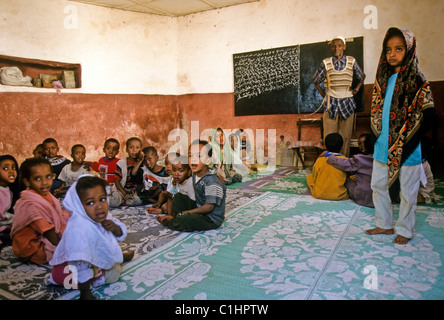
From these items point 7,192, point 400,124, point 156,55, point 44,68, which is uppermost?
point 156,55

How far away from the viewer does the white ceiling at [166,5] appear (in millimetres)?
6294

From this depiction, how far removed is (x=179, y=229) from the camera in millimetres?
2770

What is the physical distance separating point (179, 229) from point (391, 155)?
181 cm

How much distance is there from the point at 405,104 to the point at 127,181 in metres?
2.90

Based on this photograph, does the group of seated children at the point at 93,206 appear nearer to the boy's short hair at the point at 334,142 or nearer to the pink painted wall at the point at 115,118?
the boy's short hair at the point at 334,142

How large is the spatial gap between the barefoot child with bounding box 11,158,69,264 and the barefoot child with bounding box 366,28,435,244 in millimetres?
2407

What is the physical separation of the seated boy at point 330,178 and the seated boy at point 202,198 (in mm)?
1477

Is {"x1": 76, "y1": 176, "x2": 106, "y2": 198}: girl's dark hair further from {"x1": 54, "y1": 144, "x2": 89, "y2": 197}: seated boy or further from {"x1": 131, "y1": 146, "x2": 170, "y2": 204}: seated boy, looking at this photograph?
{"x1": 54, "y1": 144, "x2": 89, "y2": 197}: seated boy

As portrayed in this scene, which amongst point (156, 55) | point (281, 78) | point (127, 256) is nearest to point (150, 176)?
point (127, 256)

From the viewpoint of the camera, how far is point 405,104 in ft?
7.63

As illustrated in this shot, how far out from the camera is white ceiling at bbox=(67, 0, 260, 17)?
20.7 ft

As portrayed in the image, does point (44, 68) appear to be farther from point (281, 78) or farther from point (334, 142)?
point (334, 142)

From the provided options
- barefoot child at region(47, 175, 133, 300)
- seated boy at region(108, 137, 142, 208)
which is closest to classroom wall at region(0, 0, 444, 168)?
seated boy at region(108, 137, 142, 208)

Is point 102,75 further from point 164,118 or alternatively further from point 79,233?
point 79,233
